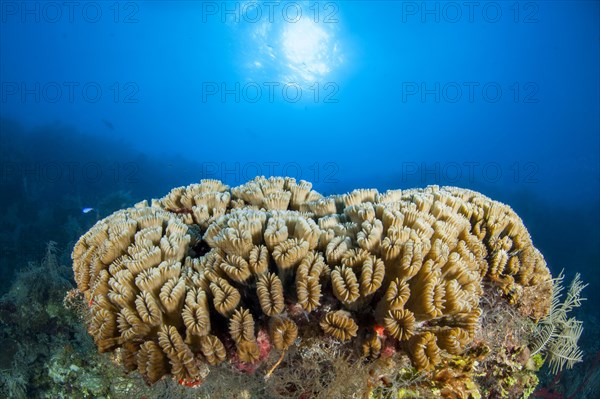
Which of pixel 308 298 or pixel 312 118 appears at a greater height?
pixel 312 118

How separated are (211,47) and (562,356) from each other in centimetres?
11181

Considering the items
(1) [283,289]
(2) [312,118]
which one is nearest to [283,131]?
(2) [312,118]

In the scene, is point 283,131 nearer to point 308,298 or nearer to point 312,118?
point 312,118

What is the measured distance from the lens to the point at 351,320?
8.27ft

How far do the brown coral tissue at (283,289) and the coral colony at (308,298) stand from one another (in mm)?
10

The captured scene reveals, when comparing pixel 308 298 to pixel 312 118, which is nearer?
pixel 308 298

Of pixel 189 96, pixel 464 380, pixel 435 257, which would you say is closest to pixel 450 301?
pixel 435 257

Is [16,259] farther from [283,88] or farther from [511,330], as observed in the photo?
[283,88]

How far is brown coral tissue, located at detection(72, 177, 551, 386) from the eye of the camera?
2.52 metres

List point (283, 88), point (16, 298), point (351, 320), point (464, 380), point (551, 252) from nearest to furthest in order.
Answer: point (351, 320) < point (464, 380) < point (16, 298) < point (551, 252) < point (283, 88)

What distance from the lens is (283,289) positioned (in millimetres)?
2734

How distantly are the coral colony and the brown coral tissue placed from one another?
0.01 m

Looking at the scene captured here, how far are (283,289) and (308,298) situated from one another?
11.0 inches

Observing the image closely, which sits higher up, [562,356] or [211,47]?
[211,47]
